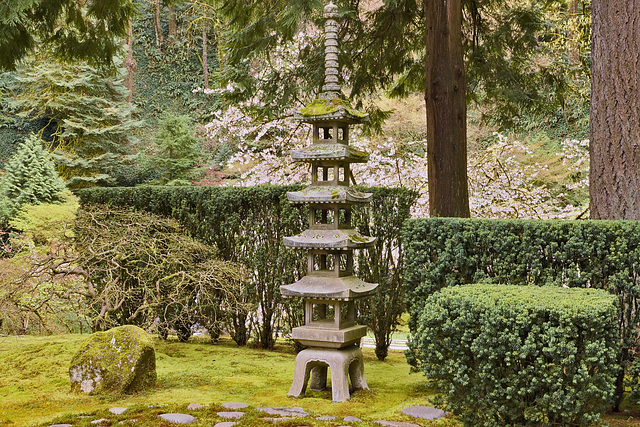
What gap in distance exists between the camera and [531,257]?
4.16 metres

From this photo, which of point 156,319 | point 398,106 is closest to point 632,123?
point 156,319

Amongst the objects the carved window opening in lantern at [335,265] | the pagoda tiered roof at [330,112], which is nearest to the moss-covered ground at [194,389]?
the carved window opening in lantern at [335,265]

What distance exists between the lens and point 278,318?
6.56 m

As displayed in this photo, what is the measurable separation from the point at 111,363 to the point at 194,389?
29.0 inches

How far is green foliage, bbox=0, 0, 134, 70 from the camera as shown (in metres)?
5.46

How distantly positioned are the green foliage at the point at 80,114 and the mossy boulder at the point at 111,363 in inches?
535

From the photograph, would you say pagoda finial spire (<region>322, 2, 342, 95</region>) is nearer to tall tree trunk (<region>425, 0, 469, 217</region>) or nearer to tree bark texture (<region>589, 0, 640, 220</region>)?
tall tree trunk (<region>425, 0, 469, 217</region>)

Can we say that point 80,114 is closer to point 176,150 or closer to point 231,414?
point 176,150

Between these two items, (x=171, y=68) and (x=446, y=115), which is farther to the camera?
(x=171, y=68)

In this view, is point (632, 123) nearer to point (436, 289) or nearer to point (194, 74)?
point (436, 289)

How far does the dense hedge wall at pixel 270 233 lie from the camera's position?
5910 mm

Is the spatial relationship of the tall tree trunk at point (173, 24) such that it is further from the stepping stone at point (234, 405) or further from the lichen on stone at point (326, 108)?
the stepping stone at point (234, 405)

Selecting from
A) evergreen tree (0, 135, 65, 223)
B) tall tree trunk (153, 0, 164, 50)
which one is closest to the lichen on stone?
evergreen tree (0, 135, 65, 223)

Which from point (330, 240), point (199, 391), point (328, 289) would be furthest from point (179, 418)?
point (330, 240)
